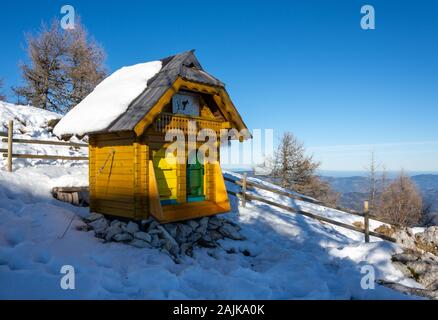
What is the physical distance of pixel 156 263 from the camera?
7.32m

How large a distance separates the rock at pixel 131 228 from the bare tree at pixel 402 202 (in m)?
35.9

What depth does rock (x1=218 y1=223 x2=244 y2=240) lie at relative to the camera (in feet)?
32.4

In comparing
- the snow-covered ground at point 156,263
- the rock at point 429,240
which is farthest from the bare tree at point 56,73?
the rock at point 429,240

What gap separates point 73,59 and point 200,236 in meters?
23.4

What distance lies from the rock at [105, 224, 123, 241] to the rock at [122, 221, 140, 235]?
165 millimetres

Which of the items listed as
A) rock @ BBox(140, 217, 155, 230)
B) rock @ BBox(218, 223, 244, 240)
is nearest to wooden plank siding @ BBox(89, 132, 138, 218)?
rock @ BBox(140, 217, 155, 230)

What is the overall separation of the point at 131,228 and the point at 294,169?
26.2 m

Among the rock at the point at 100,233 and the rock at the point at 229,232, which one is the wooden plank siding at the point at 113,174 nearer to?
the rock at the point at 100,233

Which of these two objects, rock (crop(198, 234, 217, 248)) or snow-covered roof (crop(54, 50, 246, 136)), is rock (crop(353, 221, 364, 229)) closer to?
snow-covered roof (crop(54, 50, 246, 136))

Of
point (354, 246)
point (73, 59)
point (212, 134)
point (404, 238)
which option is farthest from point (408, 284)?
point (73, 59)

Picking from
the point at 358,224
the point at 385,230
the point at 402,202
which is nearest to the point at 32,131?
the point at 358,224

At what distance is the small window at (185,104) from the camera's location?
9571mm
